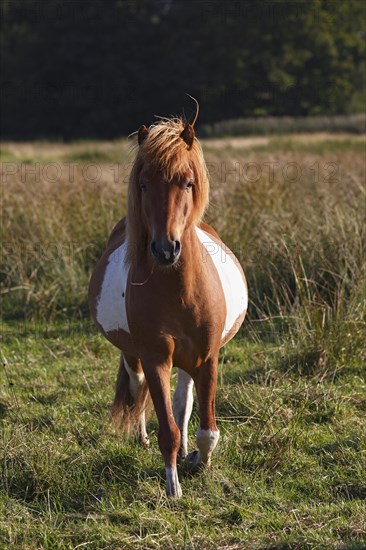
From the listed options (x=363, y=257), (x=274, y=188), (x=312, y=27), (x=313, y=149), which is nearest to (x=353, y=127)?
(x=313, y=149)

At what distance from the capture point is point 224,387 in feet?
16.2

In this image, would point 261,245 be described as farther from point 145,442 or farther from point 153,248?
point 153,248

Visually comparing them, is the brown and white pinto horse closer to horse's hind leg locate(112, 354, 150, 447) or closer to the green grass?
the green grass

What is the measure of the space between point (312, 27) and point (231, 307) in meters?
41.1

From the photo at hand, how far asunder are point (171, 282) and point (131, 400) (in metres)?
1.16

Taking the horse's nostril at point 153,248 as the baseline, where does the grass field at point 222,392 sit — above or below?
below

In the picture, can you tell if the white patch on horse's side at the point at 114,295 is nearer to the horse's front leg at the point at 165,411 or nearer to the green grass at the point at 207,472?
the horse's front leg at the point at 165,411

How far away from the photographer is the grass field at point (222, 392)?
3.32 meters

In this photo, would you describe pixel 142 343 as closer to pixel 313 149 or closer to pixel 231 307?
pixel 231 307

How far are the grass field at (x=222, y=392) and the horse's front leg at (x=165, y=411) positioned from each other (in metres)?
0.09

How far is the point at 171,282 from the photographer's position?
3422 mm

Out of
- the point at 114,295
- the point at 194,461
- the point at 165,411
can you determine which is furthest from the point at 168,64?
the point at 165,411

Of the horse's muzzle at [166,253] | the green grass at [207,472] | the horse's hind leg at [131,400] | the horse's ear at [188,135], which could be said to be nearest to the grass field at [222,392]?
the green grass at [207,472]

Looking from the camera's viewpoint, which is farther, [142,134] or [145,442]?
[145,442]
